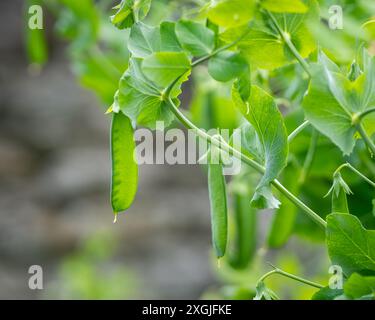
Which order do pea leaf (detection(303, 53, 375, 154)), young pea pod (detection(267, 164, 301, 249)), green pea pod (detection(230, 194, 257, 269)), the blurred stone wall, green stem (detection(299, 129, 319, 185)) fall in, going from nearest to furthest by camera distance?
pea leaf (detection(303, 53, 375, 154)) → green stem (detection(299, 129, 319, 185)) → young pea pod (detection(267, 164, 301, 249)) → green pea pod (detection(230, 194, 257, 269)) → the blurred stone wall

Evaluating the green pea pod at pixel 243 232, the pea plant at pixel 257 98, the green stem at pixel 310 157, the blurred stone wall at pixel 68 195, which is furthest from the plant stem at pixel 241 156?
the blurred stone wall at pixel 68 195

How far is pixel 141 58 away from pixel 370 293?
0.20 meters

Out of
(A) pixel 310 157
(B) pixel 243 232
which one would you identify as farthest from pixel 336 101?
(B) pixel 243 232

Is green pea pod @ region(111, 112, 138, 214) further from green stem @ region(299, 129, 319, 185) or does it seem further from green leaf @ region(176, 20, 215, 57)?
green stem @ region(299, 129, 319, 185)

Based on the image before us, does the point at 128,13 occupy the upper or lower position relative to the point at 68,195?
lower

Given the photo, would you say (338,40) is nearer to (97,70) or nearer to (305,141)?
(305,141)

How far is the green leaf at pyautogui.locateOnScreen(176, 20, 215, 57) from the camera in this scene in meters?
0.42

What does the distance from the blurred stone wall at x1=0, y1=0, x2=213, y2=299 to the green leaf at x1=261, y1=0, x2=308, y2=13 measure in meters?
2.08

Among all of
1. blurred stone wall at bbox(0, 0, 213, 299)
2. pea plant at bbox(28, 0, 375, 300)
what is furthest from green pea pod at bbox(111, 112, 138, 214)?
blurred stone wall at bbox(0, 0, 213, 299)

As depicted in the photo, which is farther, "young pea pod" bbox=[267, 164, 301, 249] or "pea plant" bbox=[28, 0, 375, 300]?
"young pea pod" bbox=[267, 164, 301, 249]

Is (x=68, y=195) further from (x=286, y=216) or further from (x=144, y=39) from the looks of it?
(x=144, y=39)

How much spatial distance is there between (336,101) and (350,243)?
9cm

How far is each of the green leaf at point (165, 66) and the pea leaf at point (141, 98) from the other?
12 mm

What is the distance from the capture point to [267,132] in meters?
0.44
